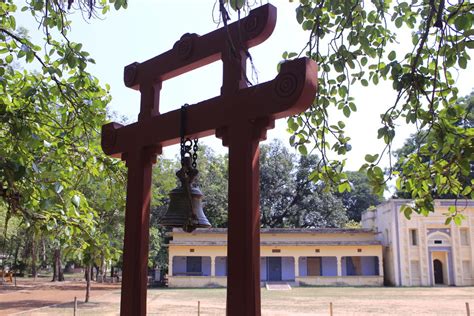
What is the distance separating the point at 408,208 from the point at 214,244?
105 feet

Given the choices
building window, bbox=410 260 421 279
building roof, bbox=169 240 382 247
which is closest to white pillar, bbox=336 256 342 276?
building roof, bbox=169 240 382 247

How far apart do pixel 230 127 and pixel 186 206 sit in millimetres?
842

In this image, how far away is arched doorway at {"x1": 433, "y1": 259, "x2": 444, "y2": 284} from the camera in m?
36.6

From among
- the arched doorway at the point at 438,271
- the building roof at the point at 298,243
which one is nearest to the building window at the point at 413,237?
the arched doorway at the point at 438,271

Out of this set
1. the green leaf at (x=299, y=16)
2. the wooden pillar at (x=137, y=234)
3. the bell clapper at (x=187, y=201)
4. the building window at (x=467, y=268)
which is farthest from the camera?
the building window at (x=467, y=268)

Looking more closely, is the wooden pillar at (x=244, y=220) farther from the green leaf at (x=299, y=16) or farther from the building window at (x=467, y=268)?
the building window at (x=467, y=268)

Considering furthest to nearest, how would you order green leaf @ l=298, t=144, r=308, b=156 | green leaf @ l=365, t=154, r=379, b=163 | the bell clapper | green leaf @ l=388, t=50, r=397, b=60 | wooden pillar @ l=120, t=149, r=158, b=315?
green leaf @ l=298, t=144, r=308, b=156
green leaf @ l=388, t=50, r=397, b=60
green leaf @ l=365, t=154, r=379, b=163
wooden pillar @ l=120, t=149, r=158, b=315
the bell clapper

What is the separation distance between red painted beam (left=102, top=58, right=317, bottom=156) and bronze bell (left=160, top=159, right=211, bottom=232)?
0.26m

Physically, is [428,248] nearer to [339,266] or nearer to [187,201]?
[339,266]

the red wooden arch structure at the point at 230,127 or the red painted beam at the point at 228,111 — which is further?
the red wooden arch structure at the point at 230,127

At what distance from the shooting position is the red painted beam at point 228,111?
276cm

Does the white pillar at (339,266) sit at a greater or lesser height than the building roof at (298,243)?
lesser

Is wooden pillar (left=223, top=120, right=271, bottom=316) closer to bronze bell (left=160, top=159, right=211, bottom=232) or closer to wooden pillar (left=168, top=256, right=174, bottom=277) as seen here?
bronze bell (left=160, top=159, right=211, bottom=232)

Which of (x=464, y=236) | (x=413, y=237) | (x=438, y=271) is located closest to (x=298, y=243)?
(x=413, y=237)
